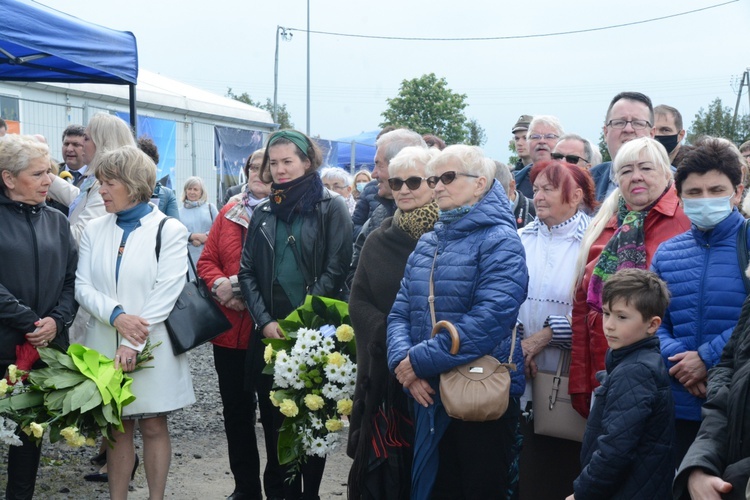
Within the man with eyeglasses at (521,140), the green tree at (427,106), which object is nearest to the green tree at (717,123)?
the green tree at (427,106)

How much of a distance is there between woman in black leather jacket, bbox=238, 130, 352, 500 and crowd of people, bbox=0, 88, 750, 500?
0.01 metres

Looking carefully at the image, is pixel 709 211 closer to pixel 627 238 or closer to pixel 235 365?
pixel 627 238

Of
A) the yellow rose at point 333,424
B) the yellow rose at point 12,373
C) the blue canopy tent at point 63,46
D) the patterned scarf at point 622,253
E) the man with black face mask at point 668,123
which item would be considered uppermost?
the blue canopy tent at point 63,46

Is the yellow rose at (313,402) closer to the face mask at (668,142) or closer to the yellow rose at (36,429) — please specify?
the yellow rose at (36,429)

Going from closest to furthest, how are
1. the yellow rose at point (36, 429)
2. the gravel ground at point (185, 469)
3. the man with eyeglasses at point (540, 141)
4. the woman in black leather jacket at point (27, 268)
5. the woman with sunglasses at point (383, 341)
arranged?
the woman with sunglasses at point (383, 341) < the yellow rose at point (36, 429) < the woman in black leather jacket at point (27, 268) < the gravel ground at point (185, 469) < the man with eyeglasses at point (540, 141)

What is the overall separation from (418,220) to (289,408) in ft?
4.11

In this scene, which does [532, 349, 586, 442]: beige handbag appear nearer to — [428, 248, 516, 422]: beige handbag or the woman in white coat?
[428, 248, 516, 422]: beige handbag

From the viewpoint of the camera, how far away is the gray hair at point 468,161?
13.1 feet

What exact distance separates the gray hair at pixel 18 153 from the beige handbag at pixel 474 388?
264 centimetres

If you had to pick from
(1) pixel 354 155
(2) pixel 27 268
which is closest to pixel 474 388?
(2) pixel 27 268

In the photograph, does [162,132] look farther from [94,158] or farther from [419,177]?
[419,177]

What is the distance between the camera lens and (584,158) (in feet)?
18.4

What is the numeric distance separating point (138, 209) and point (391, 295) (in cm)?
164

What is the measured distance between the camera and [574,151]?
5.59m
